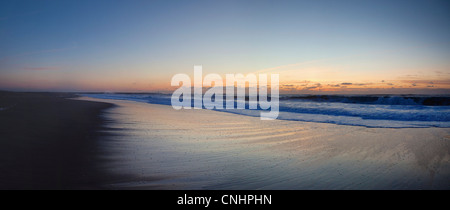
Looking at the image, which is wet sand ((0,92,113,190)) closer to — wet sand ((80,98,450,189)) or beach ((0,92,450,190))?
beach ((0,92,450,190))

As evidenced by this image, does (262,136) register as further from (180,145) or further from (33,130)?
(33,130)

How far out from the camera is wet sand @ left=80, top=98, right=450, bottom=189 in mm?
4027

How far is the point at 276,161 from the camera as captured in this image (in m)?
5.28

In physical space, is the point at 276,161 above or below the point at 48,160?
below

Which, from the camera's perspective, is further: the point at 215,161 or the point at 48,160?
the point at 215,161

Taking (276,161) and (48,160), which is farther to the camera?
(276,161)

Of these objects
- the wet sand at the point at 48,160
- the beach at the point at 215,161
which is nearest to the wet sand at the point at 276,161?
the beach at the point at 215,161

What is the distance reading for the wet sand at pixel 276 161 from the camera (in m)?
4.03

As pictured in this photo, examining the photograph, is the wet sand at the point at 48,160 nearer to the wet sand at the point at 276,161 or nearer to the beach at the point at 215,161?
the beach at the point at 215,161

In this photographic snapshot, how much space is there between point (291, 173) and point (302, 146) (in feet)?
7.87

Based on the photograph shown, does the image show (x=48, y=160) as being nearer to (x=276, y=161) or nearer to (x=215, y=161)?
(x=215, y=161)

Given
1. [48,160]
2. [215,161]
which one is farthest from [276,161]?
[48,160]

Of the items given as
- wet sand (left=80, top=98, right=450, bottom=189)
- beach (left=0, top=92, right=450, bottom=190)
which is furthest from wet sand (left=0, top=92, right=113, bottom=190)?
wet sand (left=80, top=98, right=450, bottom=189)
